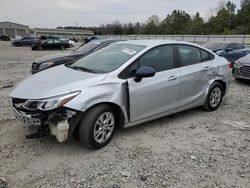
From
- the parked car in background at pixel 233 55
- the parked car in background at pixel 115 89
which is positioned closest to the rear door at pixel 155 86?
the parked car in background at pixel 115 89

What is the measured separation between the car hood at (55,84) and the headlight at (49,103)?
2.3 inches

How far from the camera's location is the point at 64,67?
174 inches

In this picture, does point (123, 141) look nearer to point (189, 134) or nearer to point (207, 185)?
point (189, 134)

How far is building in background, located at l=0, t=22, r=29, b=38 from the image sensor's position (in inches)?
3268

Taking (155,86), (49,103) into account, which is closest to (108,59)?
(155,86)

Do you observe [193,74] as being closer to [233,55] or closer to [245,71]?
[245,71]

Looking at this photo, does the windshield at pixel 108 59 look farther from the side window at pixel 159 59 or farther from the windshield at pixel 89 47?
the windshield at pixel 89 47

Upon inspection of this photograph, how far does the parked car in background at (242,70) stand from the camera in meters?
7.95

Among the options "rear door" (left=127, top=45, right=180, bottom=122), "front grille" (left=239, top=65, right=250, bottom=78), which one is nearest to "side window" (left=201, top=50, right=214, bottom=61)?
"rear door" (left=127, top=45, right=180, bottom=122)

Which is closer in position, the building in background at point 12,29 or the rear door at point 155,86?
the rear door at point 155,86

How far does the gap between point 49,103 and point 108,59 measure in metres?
1.41

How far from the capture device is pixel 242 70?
8109mm

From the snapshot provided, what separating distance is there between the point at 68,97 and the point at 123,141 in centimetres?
119

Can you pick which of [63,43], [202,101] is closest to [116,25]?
[63,43]
